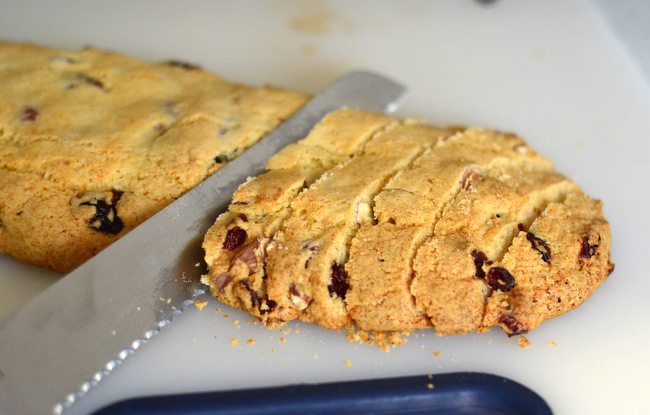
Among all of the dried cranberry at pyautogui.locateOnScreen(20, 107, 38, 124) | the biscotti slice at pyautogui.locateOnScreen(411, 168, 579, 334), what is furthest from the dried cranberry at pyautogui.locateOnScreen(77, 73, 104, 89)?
the biscotti slice at pyautogui.locateOnScreen(411, 168, 579, 334)

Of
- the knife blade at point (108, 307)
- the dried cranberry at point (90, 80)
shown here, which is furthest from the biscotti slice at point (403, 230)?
the dried cranberry at point (90, 80)

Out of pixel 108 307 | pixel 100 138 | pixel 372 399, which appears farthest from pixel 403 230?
pixel 100 138

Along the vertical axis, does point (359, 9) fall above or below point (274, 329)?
above

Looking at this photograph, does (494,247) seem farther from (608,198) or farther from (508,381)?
(608,198)

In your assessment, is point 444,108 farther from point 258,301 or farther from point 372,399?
point 372,399

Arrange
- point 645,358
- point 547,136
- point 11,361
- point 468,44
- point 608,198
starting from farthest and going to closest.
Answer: point 468,44 → point 547,136 → point 608,198 → point 645,358 → point 11,361

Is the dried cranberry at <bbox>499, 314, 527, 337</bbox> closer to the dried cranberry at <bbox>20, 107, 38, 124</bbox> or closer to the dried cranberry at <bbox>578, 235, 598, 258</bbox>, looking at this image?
the dried cranberry at <bbox>578, 235, 598, 258</bbox>

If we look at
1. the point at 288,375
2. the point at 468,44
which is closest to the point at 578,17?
the point at 468,44
